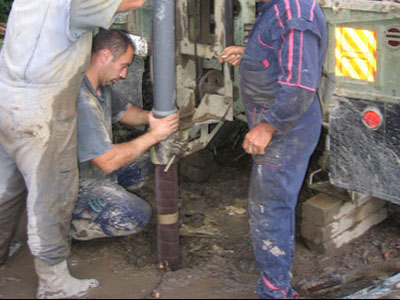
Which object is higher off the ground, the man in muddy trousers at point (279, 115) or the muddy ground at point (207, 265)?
the man in muddy trousers at point (279, 115)

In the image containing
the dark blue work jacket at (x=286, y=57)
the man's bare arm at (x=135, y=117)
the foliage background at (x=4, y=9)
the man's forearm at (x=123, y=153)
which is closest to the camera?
the dark blue work jacket at (x=286, y=57)

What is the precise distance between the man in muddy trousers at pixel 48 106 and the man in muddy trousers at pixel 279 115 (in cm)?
74

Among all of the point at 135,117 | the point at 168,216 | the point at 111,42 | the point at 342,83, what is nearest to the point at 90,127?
the point at 111,42

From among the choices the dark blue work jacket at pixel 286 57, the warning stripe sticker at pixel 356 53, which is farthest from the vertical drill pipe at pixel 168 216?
the warning stripe sticker at pixel 356 53

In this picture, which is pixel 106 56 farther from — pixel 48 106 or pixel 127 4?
pixel 48 106

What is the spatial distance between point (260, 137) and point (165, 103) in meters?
0.60

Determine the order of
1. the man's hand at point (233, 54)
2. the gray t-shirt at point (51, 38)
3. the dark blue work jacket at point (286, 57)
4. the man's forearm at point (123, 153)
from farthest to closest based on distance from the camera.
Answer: the man's hand at point (233, 54), the man's forearm at point (123, 153), the gray t-shirt at point (51, 38), the dark blue work jacket at point (286, 57)

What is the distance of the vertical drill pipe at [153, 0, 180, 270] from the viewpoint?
3412 mm

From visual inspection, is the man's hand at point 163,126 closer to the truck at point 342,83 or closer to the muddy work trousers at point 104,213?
the truck at point 342,83

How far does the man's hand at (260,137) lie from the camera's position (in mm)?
3264

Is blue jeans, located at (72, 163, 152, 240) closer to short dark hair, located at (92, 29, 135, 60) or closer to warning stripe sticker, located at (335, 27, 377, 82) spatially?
Result: short dark hair, located at (92, 29, 135, 60)

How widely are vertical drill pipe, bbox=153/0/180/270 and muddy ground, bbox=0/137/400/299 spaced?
0.16 metres

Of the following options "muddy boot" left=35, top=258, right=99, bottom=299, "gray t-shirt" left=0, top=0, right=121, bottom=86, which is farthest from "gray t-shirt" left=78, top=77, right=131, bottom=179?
"muddy boot" left=35, top=258, right=99, bottom=299

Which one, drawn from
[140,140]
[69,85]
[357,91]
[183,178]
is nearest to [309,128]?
[357,91]
